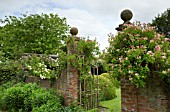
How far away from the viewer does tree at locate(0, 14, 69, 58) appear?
18.5 meters

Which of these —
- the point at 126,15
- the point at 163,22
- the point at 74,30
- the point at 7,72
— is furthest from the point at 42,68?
the point at 163,22

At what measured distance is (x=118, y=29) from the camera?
12.4 feet

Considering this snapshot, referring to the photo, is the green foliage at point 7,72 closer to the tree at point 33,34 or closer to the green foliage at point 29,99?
the green foliage at point 29,99

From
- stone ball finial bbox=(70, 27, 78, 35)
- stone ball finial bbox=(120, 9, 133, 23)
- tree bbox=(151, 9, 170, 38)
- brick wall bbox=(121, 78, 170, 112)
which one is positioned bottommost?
brick wall bbox=(121, 78, 170, 112)

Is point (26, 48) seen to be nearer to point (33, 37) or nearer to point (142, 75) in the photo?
point (33, 37)

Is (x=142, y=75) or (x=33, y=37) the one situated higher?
(x=33, y=37)

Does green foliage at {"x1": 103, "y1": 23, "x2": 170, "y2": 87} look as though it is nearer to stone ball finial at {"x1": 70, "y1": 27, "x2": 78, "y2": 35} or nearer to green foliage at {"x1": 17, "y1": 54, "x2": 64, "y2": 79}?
stone ball finial at {"x1": 70, "y1": 27, "x2": 78, "y2": 35}

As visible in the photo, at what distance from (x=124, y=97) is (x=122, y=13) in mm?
1494

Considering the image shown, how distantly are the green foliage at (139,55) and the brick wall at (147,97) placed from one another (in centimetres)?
17

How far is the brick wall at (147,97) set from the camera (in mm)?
2945

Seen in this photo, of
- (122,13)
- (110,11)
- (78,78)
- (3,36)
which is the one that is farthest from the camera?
(3,36)

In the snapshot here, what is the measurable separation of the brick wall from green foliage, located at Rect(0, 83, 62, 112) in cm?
244

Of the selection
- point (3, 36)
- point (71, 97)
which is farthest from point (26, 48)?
point (71, 97)

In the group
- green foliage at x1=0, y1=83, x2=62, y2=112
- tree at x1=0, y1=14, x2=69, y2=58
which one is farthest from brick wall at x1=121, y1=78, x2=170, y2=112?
tree at x1=0, y1=14, x2=69, y2=58
